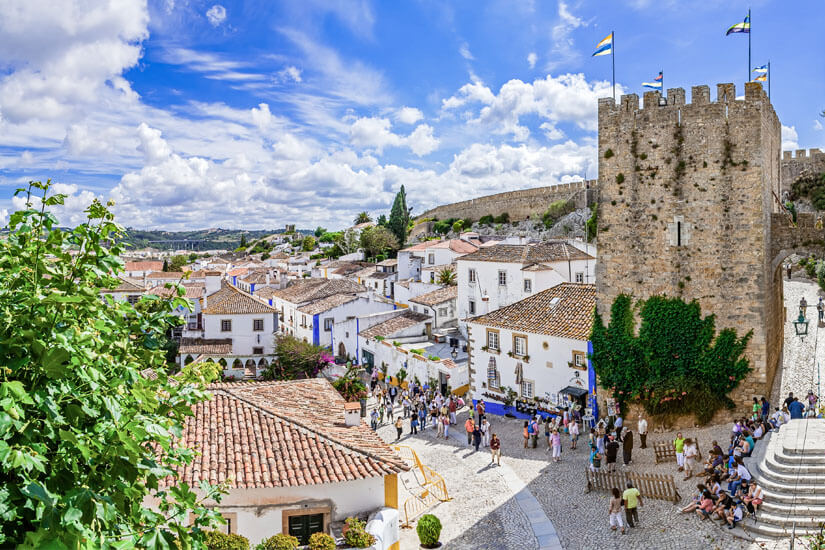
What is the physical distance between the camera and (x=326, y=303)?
41594mm

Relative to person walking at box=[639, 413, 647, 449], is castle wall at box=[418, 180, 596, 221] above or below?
above

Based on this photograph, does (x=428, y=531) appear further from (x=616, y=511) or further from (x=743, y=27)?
(x=743, y=27)

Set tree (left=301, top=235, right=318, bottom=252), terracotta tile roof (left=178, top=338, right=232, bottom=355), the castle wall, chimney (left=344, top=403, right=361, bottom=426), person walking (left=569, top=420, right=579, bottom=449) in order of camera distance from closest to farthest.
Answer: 1. chimney (left=344, top=403, right=361, bottom=426)
2. person walking (left=569, top=420, right=579, bottom=449)
3. terracotta tile roof (left=178, top=338, right=232, bottom=355)
4. the castle wall
5. tree (left=301, top=235, right=318, bottom=252)

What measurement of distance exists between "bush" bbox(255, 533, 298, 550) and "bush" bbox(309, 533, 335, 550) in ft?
0.99

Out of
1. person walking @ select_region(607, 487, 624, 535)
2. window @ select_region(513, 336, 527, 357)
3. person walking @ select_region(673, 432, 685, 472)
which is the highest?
window @ select_region(513, 336, 527, 357)

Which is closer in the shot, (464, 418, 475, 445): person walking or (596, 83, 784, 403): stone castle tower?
(596, 83, 784, 403): stone castle tower

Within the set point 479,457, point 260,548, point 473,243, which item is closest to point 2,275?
point 260,548

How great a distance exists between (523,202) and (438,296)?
3905 cm

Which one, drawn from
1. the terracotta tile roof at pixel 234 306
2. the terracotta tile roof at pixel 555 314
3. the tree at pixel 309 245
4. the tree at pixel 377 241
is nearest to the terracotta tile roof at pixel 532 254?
the terracotta tile roof at pixel 555 314

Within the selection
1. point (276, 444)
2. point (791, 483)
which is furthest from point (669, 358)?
point (276, 444)

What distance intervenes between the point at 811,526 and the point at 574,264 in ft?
78.3

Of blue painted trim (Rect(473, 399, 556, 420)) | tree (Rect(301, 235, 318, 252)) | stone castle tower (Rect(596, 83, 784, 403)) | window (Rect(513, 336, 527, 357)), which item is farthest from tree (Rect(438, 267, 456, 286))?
tree (Rect(301, 235, 318, 252))

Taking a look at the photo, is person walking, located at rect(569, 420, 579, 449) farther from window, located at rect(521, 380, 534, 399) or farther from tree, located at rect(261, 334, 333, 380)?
tree, located at rect(261, 334, 333, 380)

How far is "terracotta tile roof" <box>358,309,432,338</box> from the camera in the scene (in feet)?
115
